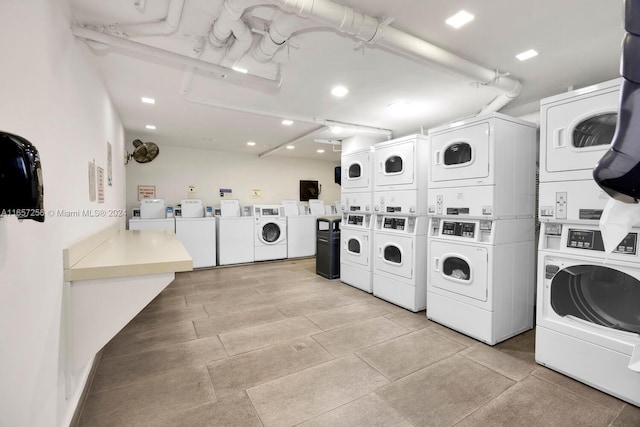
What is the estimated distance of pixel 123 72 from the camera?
2.77m

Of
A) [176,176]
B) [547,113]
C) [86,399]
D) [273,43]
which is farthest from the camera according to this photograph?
[176,176]

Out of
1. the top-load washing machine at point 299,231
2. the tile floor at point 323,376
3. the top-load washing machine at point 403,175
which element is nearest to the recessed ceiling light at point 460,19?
the top-load washing machine at point 403,175

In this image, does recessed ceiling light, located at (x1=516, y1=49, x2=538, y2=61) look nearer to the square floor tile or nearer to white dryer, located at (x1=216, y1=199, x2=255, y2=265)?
the square floor tile

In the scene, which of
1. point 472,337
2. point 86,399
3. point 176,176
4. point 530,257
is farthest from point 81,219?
point 176,176

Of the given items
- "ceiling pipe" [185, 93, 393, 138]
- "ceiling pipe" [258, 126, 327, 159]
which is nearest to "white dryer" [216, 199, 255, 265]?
"ceiling pipe" [258, 126, 327, 159]

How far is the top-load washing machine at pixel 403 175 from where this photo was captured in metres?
3.41

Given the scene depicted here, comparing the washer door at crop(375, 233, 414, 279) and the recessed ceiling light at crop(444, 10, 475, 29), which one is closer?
the recessed ceiling light at crop(444, 10, 475, 29)

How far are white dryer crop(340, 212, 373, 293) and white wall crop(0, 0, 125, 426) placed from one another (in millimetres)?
3139

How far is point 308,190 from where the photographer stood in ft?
26.8

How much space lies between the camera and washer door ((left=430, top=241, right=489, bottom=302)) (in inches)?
103

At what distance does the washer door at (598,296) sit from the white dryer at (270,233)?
4.90m

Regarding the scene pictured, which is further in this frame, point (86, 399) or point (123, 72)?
point (123, 72)

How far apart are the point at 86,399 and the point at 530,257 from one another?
3.90 metres

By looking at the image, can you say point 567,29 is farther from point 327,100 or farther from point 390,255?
A: point 390,255
